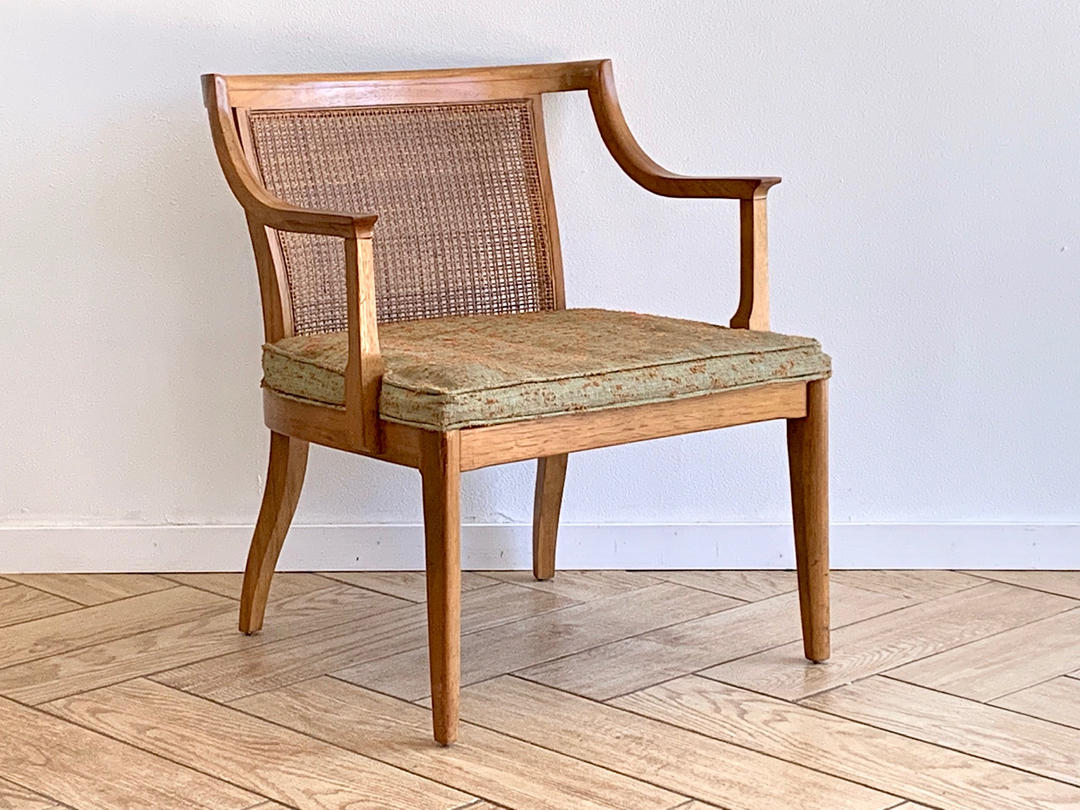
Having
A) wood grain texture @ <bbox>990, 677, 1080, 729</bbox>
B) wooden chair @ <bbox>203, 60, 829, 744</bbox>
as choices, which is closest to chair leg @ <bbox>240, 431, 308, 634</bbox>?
wooden chair @ <bbox>203, 60, 829, 744</bbox>

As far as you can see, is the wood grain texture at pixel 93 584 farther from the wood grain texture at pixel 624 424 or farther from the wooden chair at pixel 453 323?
the wood grain texture at pixel 624 424

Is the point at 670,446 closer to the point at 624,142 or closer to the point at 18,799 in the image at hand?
the point at 624,142

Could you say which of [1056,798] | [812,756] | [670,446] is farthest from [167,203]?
[1056,798]

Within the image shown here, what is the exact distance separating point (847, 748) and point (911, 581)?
0.66 m

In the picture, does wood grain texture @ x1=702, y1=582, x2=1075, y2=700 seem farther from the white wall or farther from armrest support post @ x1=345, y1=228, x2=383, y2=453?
armrest support post @ x1=345, y1=228, x2=383, y2=453

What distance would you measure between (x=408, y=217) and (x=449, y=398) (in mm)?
551

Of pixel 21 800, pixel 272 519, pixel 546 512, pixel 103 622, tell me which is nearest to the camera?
pixel 21 800

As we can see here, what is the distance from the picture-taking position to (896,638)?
1956 mm

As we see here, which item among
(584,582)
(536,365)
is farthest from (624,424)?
(584,582)

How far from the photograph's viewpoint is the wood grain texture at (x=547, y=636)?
183 cm

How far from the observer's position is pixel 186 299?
2244mm

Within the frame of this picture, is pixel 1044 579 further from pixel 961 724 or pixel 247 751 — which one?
pixel 247 751

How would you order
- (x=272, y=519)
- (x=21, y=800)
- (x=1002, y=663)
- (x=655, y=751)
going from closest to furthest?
(x=21, y=800)
(x=655, y=751)
(x=1002, y=663)
(x=272, y=519)

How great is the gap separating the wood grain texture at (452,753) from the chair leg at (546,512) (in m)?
0.49
